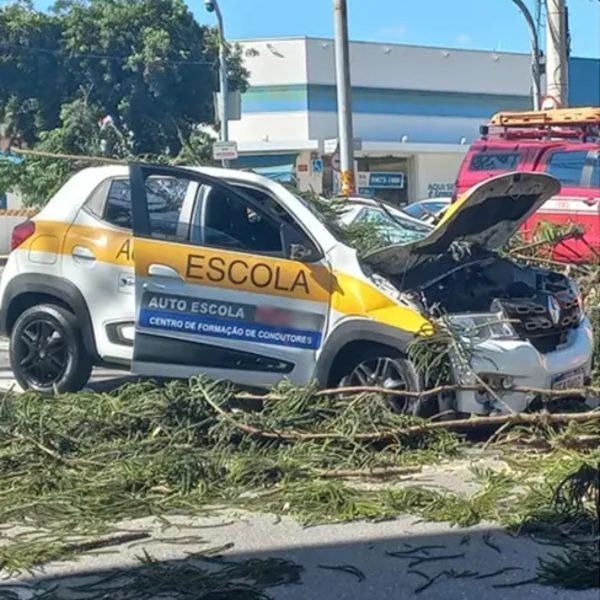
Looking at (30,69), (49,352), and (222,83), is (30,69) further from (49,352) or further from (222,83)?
(49,352)

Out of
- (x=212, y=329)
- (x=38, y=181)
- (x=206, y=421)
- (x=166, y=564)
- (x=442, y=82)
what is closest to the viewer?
(x=166, y=564)

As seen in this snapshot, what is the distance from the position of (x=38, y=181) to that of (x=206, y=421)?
1851 centimetres

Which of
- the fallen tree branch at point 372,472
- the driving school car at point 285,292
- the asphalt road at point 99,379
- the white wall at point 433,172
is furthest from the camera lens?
the white wall at point 433,172

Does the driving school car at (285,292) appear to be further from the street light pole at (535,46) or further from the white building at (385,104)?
the white building at (385,104)

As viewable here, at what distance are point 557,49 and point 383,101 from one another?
959 inches

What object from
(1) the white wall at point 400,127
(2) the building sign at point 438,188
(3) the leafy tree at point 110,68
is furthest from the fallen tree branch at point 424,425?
(2) the building sign at point 438,188

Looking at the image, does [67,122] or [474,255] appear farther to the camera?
[67,122]

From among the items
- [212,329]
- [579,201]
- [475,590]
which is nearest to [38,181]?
[579,201]

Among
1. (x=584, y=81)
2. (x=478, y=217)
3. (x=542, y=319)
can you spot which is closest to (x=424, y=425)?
(x=542, y=319)

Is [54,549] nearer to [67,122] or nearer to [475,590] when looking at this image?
[475,590]

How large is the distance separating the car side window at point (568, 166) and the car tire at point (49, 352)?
9.18 meters

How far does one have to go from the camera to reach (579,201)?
15859mm

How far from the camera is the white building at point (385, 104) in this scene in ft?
132

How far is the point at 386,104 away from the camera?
1681 inches
